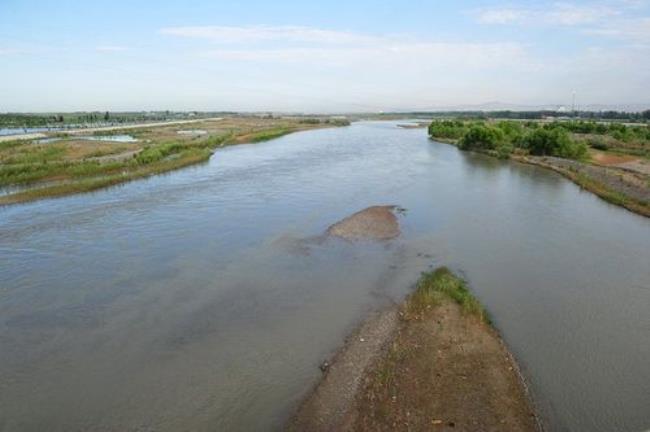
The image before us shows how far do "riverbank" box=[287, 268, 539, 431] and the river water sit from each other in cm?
64

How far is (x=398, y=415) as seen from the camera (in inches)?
342

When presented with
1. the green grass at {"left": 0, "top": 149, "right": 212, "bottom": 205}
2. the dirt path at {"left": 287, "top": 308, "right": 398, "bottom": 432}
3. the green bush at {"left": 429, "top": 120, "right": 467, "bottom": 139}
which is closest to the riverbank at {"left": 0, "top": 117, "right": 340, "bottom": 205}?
the green grass at {"left": 0, "top": 149, "right": 212, "bottom": 205}

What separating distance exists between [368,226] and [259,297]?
862 cm

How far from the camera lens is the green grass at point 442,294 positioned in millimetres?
12938

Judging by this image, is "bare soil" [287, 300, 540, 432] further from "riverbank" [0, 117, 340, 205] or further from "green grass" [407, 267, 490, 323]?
"riverbank" [0, 117, 340, 205]

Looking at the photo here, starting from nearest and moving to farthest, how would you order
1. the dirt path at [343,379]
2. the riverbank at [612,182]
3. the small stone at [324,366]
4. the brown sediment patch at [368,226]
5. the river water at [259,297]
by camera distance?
1. the dirt path at [343,379]
2. the river water at [259,297]
3. the small stone at [324,366]
4. the brown sediment patch at [368,226]
5. the riverbank at [612,182]

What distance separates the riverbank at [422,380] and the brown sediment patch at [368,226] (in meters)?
7.62

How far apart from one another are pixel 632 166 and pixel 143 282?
41.0 m

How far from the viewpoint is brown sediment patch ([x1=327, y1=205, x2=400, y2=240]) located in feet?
67.1

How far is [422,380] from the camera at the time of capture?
382 inches

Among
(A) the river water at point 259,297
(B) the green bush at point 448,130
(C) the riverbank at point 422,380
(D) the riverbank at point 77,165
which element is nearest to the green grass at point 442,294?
(C) the riverbank at point 422,380

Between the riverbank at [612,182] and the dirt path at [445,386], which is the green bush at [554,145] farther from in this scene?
the dirt path at [445,386]

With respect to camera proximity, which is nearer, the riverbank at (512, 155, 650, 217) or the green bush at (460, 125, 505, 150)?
the riverbank at (512, 155, 650, 217)

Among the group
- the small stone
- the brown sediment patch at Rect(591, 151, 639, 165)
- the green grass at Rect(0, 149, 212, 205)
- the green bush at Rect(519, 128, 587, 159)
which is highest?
the green bush at Rect(519, 128, 587, 159)
